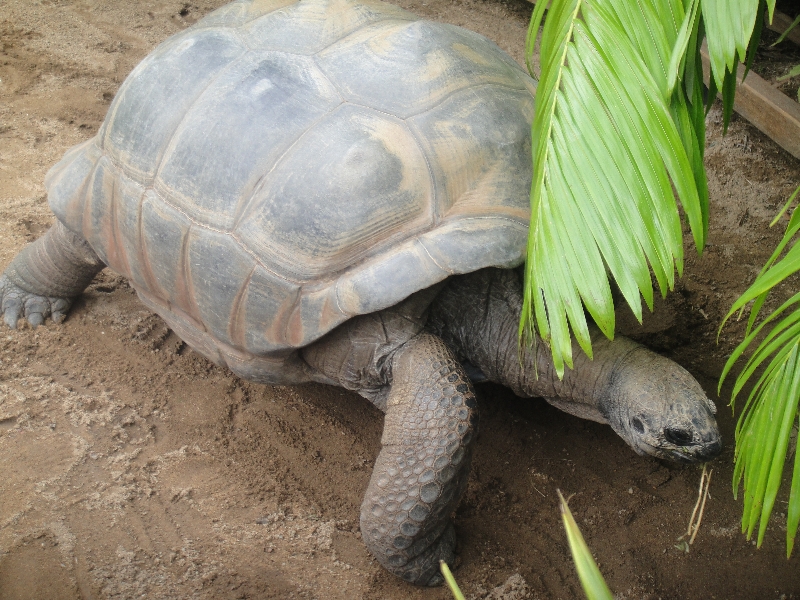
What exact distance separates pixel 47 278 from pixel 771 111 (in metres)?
4.12

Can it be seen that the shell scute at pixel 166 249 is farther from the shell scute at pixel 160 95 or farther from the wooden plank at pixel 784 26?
the wooden plank at pixel 784 26

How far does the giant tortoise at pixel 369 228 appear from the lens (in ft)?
7.68

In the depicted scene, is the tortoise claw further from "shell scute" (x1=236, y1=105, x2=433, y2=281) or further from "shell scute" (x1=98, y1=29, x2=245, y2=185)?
"shell scute" (x1=236, y1=105, x2=433, y2=281)

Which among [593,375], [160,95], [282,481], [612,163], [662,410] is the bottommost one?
[282,481]

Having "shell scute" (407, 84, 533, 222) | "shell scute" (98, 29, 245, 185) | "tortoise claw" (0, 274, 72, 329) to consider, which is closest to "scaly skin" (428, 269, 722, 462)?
"shell scute" (407, 84, 533, 222)

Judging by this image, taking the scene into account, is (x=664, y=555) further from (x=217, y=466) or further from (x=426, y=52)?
(x=426, y=52)

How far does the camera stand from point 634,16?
178 cm

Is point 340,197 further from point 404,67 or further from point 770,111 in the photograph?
point 770,111

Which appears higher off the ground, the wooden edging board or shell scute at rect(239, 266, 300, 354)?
the wooden edging board

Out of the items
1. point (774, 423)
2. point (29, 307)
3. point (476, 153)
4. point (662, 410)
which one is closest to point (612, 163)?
point (774, 423)

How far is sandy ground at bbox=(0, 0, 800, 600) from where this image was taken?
8.36 feet

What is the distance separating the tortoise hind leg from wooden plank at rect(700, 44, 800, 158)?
3796 mm

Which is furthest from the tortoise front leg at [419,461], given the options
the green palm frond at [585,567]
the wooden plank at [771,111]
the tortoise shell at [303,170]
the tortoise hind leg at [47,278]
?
the wooden plank at [771,111]

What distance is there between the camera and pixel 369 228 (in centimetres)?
233
